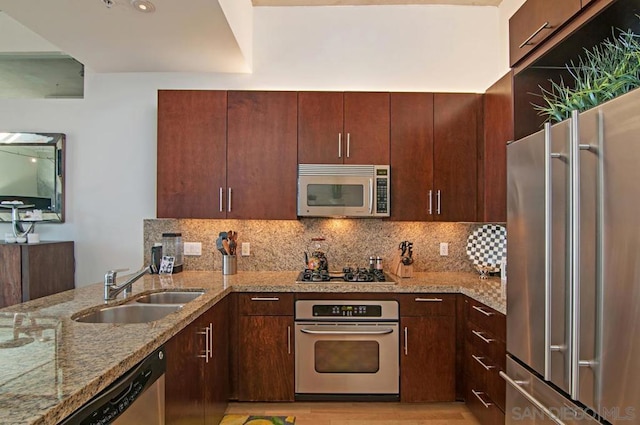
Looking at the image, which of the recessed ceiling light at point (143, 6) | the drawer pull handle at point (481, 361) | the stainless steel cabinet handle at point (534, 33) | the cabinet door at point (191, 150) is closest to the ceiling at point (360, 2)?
the cabinet door at point (191, 150)

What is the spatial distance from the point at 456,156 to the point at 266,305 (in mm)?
1886

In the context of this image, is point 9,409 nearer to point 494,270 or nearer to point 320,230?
point 320,230

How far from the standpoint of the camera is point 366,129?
289 cm

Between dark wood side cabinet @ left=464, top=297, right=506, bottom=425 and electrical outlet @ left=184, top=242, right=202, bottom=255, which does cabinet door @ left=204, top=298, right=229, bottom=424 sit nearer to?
electrical outlet @ left=184, top=242, right=202, bottom=255

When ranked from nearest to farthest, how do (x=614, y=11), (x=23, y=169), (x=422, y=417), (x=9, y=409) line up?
1. (x=9, y=409)
2. (x=614, y=11)
3. (x=422, y=417)
4. (x=23, y=169)

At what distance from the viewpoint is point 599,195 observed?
115 cm

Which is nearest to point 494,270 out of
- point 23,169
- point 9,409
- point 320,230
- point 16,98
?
point 320,230

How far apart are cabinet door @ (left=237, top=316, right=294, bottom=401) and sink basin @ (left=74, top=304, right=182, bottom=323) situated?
633 mm

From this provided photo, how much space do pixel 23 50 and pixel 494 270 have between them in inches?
179

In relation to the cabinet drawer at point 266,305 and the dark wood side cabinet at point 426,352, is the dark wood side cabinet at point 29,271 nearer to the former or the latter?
the cabinet drawer at point 266,305

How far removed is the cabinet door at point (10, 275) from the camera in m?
2.67

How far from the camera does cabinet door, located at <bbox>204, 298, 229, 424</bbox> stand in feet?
6.96

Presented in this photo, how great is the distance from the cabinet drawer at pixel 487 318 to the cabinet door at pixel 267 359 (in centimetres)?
126

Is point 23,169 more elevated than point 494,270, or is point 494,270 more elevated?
point 23,169
